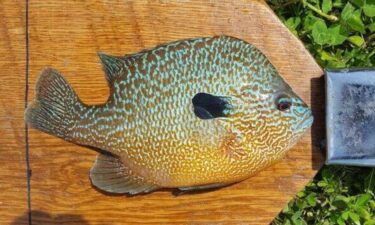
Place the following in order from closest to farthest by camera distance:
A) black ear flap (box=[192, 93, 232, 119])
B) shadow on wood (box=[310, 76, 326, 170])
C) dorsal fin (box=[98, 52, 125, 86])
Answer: black ear flap (box=[192, 93, 232, 119]), dorsal fin (box=[98, 52, 125, 86]), shadow on wood (box=[310, 76, 326, 170])

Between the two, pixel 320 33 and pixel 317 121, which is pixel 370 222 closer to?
pixel 317 121

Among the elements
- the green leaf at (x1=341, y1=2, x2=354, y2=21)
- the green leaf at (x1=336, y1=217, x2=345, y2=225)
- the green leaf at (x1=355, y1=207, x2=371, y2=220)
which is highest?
the green leaf at (x1=341, y1=2, x2=354, y2=21)

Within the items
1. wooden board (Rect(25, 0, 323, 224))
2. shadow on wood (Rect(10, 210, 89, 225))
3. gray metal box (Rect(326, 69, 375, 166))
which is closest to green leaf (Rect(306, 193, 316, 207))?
wooden board (Rect(25, 0, 323, 224))

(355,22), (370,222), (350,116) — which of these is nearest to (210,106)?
(350,116)

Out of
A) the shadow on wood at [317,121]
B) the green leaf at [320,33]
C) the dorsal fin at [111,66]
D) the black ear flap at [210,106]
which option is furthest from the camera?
the green leaf at [320,33]

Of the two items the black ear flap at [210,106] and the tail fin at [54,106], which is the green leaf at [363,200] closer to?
the black ear flap at [210,106]

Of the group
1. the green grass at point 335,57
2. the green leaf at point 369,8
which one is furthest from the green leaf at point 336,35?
the green leaf at point 369,8

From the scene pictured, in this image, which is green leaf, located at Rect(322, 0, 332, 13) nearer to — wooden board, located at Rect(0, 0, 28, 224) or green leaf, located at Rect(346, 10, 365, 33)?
green leaf, located at Rect(346, 10, 365, 33)
